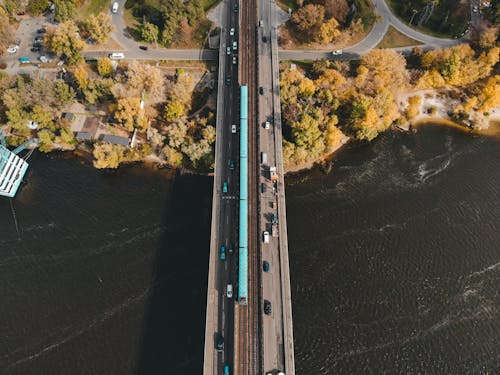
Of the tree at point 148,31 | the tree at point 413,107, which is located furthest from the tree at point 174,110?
the tree at point 413,107

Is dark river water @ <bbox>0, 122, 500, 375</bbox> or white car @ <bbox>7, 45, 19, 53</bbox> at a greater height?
white car @ <bbox>7, 45, 19, 53</bbox>

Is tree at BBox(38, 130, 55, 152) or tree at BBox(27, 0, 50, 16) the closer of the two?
tree at BBox(38, 130, 55, 152)

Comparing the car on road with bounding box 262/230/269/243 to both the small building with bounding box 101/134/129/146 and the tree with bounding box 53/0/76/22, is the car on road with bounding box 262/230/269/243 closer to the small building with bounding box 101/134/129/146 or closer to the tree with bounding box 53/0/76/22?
the small building with bounding box 101/134/129/146

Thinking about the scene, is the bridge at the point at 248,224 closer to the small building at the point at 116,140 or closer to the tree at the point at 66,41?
the small building at the point at 116,140

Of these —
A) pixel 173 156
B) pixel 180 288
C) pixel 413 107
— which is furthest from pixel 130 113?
pixel 413 107

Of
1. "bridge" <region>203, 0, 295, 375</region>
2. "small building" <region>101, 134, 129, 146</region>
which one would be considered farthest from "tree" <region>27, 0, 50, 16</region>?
"bridge" <region>203, 0, 295, 375</region>
